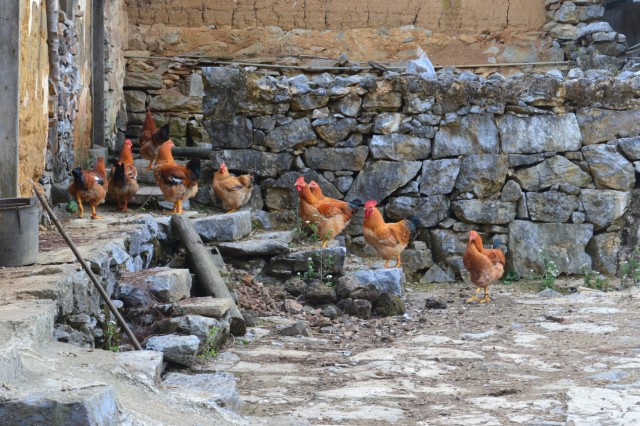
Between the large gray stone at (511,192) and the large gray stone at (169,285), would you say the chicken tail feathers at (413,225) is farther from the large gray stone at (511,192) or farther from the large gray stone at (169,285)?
the large gray stone at (169,285)

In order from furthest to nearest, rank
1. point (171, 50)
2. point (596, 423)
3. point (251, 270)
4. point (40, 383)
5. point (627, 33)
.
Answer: point (627, 33) < point (171, 50) < point (251, 270) < point (596, 423) < point (40, 383)

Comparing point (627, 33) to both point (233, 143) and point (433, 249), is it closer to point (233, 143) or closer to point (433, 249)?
point (433, 249)

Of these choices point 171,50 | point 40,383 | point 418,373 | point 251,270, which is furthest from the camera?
point 171,50

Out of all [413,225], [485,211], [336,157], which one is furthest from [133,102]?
[485,211]

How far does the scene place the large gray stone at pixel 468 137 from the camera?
992 centimetres

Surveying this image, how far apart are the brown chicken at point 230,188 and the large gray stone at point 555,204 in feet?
10.1

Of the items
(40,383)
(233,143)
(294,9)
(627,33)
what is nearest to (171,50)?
(294,9)

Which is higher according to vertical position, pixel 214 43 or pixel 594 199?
pixel 214 43

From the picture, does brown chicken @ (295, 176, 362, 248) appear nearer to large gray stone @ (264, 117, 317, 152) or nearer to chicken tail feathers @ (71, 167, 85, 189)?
large gray stone @ (264, 117, 317, 152)

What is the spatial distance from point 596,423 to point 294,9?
9.16 m

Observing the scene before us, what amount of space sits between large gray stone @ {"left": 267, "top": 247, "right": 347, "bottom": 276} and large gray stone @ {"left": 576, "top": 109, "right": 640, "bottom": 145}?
3.20m

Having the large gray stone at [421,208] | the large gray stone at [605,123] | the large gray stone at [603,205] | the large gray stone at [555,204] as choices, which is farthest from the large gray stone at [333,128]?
the large gray stone at [603,205]

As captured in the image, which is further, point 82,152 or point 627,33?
point 627,33

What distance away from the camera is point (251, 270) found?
8.52 meters
